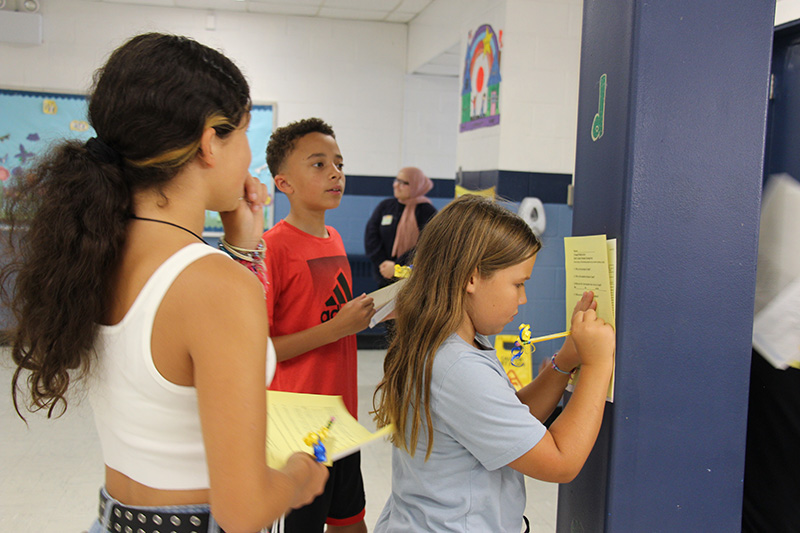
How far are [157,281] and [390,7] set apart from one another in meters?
5.28

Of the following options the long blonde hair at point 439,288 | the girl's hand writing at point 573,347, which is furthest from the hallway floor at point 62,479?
the girl's hand writing at point 573,347

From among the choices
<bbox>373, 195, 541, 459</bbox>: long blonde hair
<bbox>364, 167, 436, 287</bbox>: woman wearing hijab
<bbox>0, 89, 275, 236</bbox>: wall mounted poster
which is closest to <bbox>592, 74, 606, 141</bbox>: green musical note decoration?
<bbox>373, 195, 541, 459</bbox>: long blonde hair

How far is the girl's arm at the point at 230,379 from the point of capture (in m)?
0.78

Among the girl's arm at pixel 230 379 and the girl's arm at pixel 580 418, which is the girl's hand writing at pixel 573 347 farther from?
the girl's arm at pixel 230 379

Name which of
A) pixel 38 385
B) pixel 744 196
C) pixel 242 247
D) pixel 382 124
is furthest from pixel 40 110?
pixel 744 196

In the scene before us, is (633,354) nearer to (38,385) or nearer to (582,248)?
(582,248)

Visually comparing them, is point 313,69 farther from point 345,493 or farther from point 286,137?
point 345,493

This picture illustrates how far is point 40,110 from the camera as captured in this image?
18.5 feet

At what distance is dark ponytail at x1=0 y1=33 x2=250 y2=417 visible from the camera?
83cm

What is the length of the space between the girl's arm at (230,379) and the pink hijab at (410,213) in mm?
4065

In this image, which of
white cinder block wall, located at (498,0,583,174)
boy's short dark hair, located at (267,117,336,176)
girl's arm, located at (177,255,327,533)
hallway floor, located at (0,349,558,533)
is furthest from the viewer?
white cinder block wall, located at (498,0,583,174)

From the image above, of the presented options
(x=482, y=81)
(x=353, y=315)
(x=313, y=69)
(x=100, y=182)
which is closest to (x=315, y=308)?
(x=353, y=315)

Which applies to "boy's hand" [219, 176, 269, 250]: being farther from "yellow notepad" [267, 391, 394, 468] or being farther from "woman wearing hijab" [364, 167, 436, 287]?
"woman wearing hijab" [364, 167, 436, 287]

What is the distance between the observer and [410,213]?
5008 mm
